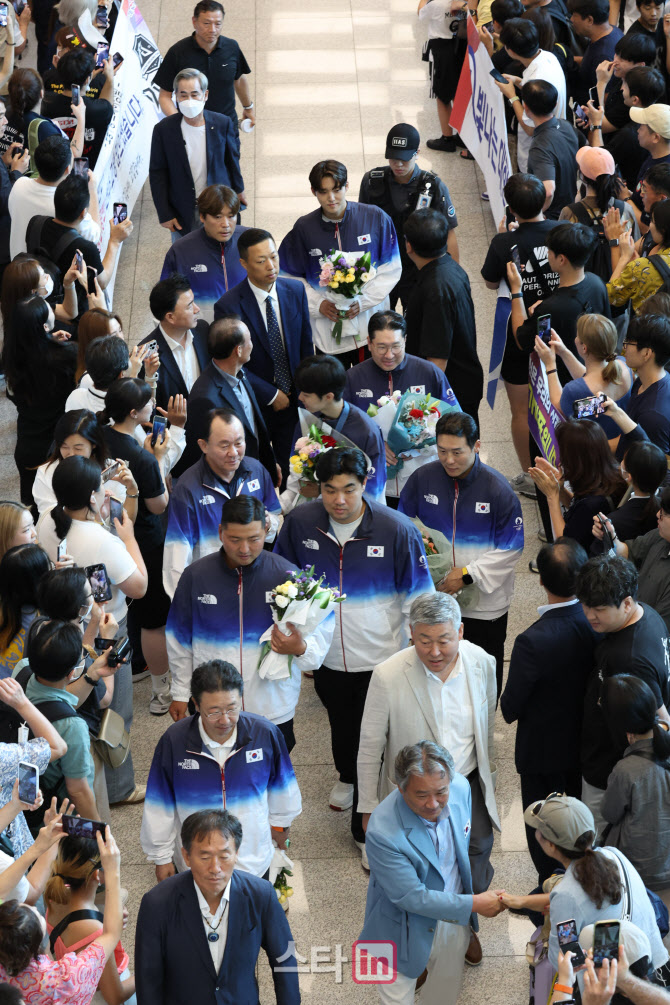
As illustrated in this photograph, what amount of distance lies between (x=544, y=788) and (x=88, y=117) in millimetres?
6417

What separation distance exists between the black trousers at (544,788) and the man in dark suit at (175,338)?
294 centimetres

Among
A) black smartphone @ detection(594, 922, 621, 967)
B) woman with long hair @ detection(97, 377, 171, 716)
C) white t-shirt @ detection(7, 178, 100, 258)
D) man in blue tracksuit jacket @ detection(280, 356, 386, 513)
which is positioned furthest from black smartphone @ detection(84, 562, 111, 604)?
white t-shirt @ detection(7, 178, 100, 258)

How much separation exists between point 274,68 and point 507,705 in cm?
953

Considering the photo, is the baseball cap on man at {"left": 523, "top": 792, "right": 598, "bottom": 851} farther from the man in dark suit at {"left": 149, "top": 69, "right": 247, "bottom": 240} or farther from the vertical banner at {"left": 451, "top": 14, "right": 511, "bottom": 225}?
the man in dark suit at {"left": 149, "top": 69, "right": 247, "bottom": 240}

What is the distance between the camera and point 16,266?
700 centimetres

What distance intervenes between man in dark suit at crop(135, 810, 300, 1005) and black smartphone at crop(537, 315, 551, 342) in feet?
11.6

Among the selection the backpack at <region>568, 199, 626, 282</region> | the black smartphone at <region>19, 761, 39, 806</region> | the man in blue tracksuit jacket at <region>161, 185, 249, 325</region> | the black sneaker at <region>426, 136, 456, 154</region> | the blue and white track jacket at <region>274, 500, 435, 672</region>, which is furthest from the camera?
the black sneaker at <region>426, 136, 456, 154</region>

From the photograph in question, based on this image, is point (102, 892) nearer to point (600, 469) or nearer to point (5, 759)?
point (5, 759)

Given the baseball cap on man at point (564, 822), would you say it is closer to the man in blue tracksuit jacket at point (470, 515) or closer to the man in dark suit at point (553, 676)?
the man in dark suit at point (553, 676)

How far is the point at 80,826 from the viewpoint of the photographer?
4160 millimetres

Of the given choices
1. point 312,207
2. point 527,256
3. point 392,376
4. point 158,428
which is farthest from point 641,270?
point 312,207

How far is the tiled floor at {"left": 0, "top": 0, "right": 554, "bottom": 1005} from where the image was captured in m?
5.53

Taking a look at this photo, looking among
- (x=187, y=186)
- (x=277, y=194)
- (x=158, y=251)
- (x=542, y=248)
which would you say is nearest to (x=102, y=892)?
(x=542, y=248)

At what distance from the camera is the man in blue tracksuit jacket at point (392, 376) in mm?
6457
